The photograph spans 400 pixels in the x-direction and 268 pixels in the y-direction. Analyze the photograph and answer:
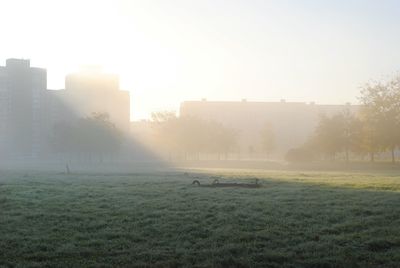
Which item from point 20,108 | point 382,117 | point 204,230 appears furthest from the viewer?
point 20,108

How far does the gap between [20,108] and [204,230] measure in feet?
629

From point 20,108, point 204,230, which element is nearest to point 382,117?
point 204,230

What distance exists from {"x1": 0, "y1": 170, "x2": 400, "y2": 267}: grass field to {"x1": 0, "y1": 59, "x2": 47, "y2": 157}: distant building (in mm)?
177027

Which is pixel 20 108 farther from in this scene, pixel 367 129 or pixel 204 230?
pixel 204 230

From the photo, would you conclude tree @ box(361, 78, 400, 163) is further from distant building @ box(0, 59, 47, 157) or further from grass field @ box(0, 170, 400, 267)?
distant building @ box(0, 59, 47, 157)

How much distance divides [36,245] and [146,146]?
160304 mm

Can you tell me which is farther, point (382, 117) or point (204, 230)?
point (382, 117)

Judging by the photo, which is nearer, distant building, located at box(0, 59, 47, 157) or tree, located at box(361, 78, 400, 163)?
tree, located at box(361, 78, 400, 163)

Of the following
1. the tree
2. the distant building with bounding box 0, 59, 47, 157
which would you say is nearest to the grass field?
the tree

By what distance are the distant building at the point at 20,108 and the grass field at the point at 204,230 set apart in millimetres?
177027

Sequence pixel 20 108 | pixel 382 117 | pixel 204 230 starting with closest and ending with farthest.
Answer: pixel 204 230 → pixel 382 117 → pixel 20 108

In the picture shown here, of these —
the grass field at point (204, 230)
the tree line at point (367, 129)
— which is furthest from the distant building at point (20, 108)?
the grass field at point (204, 230)

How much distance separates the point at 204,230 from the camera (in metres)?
14.6

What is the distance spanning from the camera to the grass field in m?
12.0
